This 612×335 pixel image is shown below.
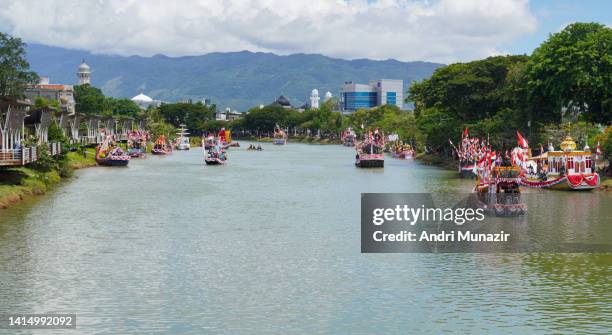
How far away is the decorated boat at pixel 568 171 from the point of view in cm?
6362

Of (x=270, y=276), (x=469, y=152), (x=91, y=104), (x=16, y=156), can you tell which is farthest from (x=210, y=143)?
(x=270, y=276)

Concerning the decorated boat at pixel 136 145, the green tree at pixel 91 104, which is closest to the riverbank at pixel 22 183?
the decorated boat at pixel 136 145

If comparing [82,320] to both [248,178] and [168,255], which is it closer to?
[168,255]

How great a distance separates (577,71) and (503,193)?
98.9 ft

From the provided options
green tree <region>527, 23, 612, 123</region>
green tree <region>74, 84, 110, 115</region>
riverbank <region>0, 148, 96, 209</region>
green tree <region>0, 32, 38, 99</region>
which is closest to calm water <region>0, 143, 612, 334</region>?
riverbank <region>0, 148, 96, 209</region>

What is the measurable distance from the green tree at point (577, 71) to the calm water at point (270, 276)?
859 inches

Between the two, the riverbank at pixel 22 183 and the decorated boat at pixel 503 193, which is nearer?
the decorated boat at pixel 503 193

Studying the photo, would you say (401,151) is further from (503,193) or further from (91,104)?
(503,193)

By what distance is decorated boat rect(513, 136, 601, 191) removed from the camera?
63.6 m

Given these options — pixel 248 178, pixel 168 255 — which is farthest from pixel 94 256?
pixel 248 178

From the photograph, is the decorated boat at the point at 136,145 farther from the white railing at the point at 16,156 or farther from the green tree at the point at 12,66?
the white railing at the point at 16,156

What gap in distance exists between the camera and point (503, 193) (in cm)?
4728

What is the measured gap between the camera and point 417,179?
80438mm

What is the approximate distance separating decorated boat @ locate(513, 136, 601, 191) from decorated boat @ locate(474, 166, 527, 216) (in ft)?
43.4
